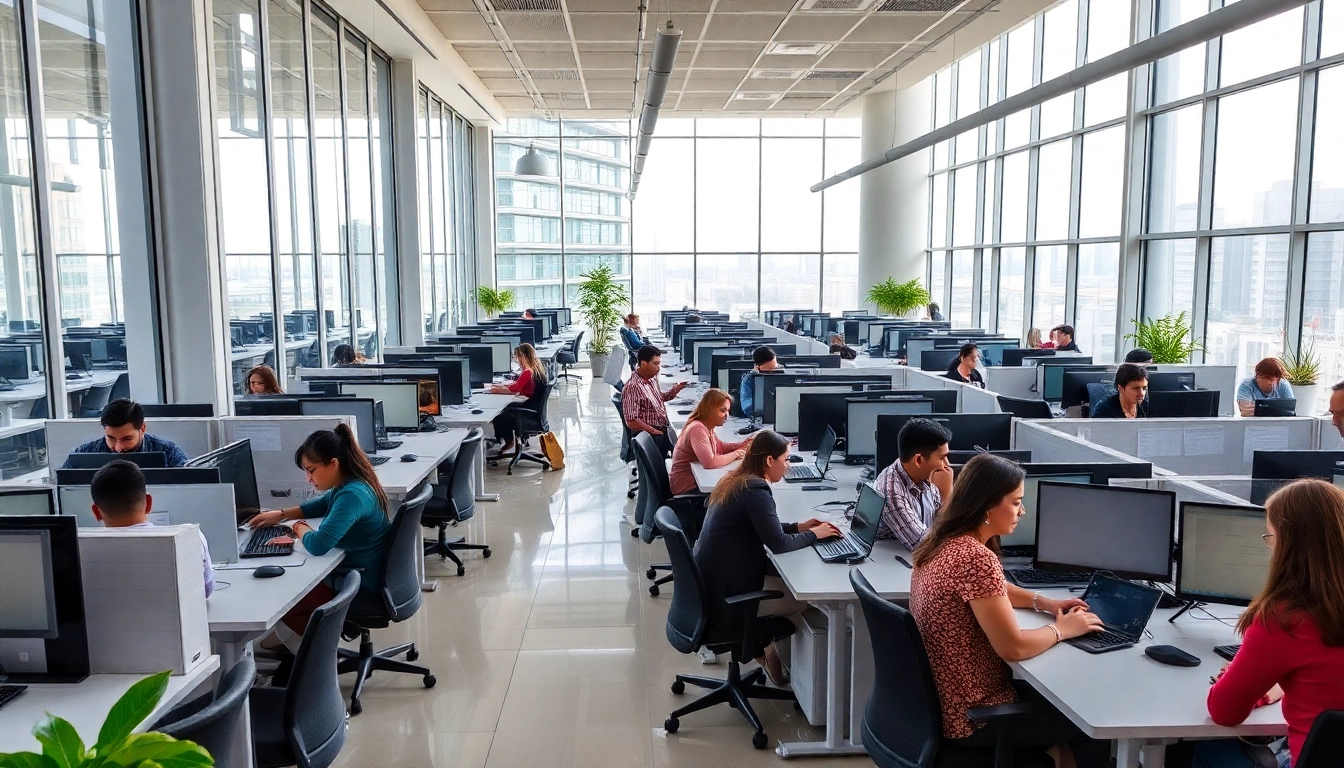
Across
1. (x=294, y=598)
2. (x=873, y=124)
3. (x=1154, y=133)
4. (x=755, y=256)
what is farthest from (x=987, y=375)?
(x=755, y=256)

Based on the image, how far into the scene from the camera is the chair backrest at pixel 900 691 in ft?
8.83

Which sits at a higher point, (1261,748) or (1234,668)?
(1234,668)

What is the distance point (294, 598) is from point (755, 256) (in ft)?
54.1

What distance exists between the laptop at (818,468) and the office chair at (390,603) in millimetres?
2151

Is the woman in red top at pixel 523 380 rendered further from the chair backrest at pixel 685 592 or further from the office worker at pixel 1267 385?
the office worker at pixel 1267 385

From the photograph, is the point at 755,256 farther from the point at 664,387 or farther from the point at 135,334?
the point at 135,334

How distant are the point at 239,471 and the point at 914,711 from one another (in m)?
3.06

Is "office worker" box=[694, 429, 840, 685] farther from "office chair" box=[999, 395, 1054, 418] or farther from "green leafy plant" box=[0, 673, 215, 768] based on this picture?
"office chair" box=[999, 395, 1054, 418]

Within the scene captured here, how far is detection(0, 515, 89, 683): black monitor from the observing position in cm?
260

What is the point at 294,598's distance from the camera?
357 centimetres

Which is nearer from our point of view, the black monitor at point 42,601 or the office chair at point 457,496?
the black monitor at point 42,601

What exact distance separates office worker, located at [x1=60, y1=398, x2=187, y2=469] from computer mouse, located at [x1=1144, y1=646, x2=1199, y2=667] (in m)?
3.99

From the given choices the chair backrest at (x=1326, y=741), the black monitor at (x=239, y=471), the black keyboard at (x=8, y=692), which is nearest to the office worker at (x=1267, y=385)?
the chair backrest at (x=1326, y=741)

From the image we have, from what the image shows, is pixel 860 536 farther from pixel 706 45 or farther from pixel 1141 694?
pixel 706 45
